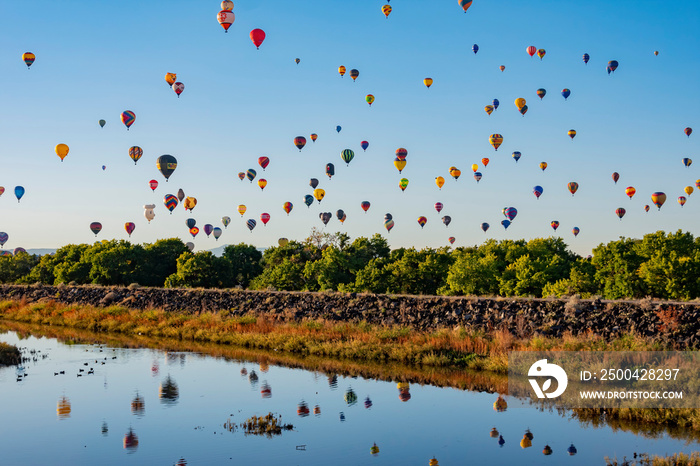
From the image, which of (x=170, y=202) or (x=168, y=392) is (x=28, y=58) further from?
(x=168, y=392)

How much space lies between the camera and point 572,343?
2678 centimetres

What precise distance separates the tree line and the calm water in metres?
26.0

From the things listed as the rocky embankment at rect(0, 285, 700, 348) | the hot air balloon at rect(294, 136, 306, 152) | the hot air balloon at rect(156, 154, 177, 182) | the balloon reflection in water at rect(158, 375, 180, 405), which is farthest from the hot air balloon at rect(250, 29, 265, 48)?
the balloon reflection in water at rect(158, 375, 180, 405)

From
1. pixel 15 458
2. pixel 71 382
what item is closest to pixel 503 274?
pixel 71 382

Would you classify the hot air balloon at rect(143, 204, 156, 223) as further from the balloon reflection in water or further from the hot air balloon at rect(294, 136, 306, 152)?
the balloon reflection in water

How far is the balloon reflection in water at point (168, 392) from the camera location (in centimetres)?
2420

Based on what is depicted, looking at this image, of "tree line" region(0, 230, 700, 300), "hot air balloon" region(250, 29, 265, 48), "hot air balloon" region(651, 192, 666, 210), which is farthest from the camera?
"hot air balloon" region(651, 192, 666, 210)

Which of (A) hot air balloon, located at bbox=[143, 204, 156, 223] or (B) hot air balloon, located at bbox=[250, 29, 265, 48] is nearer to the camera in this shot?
(B) hot air balloon, located at bbox=[250, 29, 265, 48]

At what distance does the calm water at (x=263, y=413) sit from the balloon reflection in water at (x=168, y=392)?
1.5 inches

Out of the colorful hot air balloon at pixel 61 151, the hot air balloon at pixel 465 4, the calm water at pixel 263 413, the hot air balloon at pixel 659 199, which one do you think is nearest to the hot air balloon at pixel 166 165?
the colorful hot air balloon at pixel 61 151

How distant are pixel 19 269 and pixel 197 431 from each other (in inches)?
3852

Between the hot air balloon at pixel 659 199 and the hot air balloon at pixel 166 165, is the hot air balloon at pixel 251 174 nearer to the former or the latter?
the hot air balloon at pixel 166 165

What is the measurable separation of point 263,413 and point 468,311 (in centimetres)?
1545

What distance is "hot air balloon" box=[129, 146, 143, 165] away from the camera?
7000 cm
